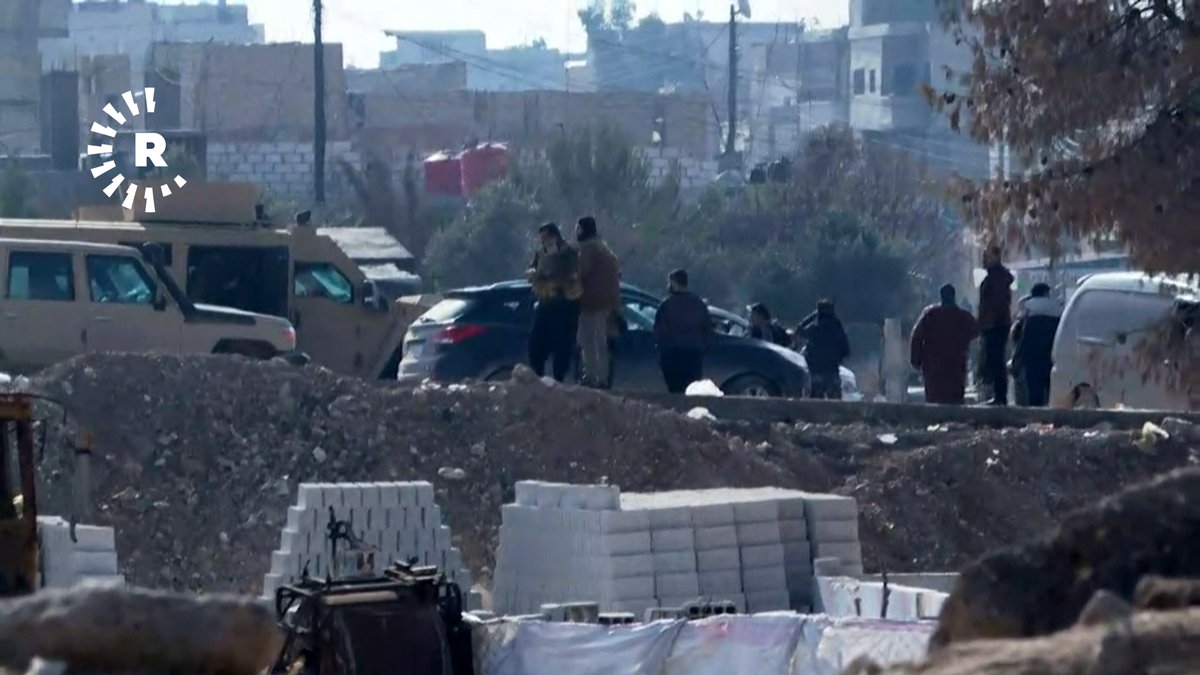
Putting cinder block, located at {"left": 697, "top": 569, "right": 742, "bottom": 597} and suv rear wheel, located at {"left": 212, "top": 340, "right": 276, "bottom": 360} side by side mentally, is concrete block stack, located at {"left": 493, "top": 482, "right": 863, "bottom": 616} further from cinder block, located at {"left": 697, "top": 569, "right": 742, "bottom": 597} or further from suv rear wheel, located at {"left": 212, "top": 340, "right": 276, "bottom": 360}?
suv rear wheel, located at {"left": 212, "top": 340, "right": 276, "bottom": 360}

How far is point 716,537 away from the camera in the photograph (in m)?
14.0

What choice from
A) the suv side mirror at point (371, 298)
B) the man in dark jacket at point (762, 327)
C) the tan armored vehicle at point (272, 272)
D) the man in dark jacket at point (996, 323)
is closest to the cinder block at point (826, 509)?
the man in dark jacket at point (996, 323)

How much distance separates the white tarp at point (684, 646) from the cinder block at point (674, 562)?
6.25ft

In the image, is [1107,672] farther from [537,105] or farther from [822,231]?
[537,105]

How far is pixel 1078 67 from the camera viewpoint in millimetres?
14445

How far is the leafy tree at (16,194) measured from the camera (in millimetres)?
49781

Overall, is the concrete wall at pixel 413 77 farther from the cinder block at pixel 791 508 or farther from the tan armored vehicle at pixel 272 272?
the cinder block at pixel 791 508

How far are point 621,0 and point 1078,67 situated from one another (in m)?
154

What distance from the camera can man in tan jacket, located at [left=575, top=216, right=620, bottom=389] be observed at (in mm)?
18281

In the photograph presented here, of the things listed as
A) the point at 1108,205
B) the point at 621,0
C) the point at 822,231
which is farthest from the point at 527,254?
the point at 621,0

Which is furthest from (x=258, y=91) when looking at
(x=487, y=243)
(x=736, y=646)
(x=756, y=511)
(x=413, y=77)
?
(x=736, y=646)

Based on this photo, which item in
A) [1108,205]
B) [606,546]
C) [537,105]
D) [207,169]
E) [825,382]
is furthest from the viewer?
[537,105]

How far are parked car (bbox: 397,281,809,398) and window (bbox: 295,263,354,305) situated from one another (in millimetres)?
2869

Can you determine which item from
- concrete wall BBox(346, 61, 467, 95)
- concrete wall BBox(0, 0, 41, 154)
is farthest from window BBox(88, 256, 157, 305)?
concrete wall BBox(346, 61, 467, 95)
